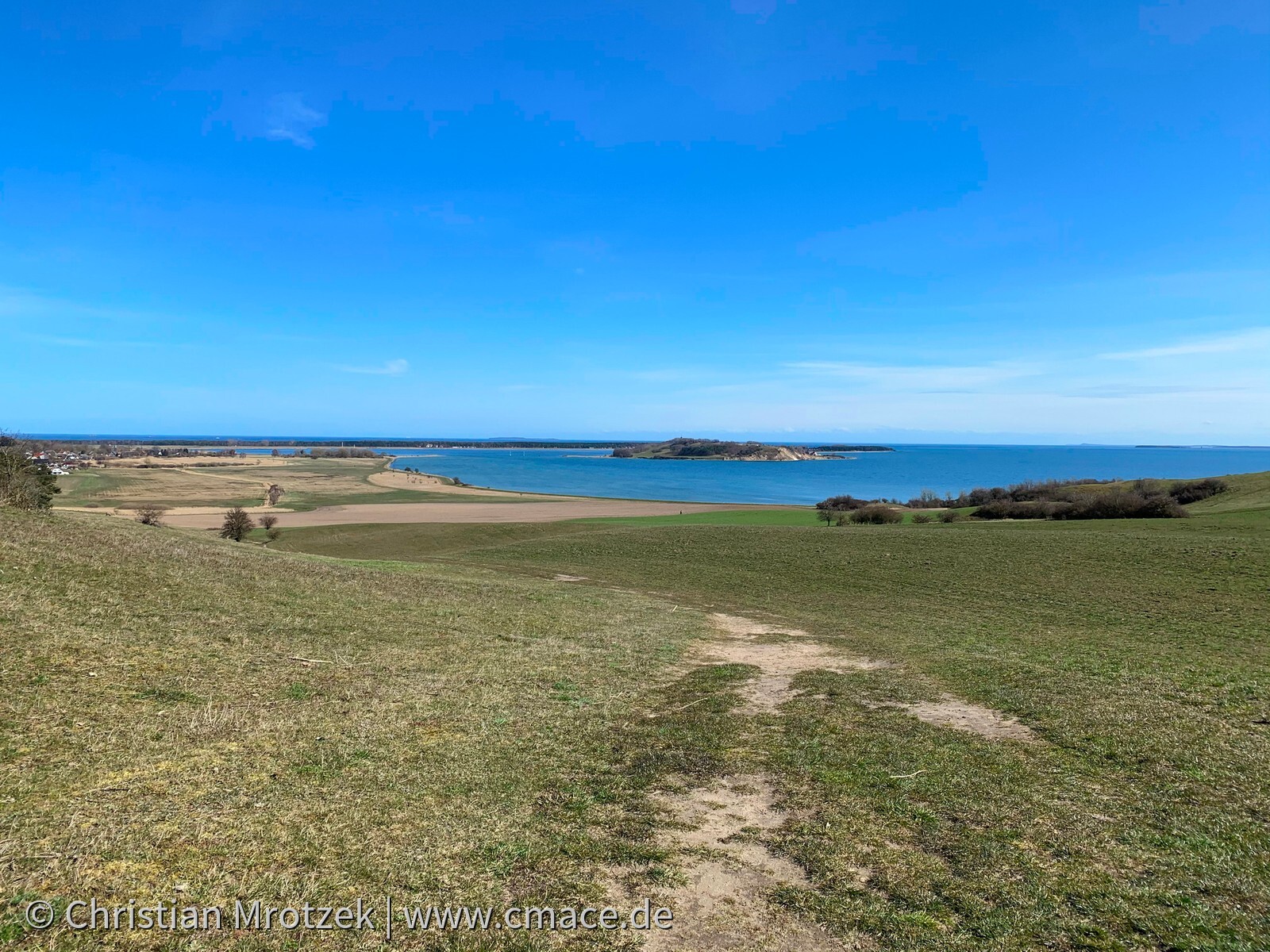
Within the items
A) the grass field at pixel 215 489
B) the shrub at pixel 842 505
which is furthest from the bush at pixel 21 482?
the grass field at pixel 215 489

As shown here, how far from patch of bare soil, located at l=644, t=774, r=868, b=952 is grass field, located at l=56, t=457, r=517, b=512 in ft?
250

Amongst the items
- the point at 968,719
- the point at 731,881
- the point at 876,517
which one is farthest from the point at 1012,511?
the point at 731,881

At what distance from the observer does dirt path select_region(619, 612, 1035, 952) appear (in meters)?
4.35

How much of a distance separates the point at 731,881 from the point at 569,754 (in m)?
3.11

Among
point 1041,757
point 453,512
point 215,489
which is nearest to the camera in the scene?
point 1041,757

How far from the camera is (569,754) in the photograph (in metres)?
7.74

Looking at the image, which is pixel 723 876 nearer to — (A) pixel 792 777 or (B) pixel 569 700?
(A) pixel 792 777

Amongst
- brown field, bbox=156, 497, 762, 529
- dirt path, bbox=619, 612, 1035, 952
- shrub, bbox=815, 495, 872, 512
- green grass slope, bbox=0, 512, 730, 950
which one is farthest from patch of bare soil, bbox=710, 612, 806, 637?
shrub, bbox=815, 495, 872, 512

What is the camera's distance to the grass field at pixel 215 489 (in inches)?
2918

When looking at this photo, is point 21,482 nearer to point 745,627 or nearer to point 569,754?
point 569,754

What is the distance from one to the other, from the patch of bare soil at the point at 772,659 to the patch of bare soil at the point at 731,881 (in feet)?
12.0

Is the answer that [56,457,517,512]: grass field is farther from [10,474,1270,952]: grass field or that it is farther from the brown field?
[10,474,1270,952]: grass field

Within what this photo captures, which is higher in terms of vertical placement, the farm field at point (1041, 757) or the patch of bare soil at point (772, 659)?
the farm field at point (1041, 757)

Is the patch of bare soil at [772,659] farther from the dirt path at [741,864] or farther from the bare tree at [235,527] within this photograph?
the bare tree at [235,527]
